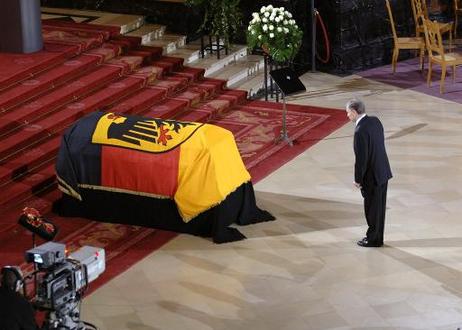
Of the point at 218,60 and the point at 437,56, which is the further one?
the point at 437,56

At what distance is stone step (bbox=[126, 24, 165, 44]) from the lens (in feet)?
46.9

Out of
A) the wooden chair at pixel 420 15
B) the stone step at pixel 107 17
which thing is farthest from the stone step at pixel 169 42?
the wooden chair at pixel 420 15

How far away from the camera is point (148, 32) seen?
47.3ft

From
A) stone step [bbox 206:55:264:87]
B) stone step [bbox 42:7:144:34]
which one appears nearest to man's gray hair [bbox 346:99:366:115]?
stone step [bbox 206:55:264:87]

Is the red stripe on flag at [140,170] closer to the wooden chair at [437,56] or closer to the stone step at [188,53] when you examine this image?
the stone step at [188,53]

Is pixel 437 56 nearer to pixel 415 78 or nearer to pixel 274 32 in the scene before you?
pixel 415 78

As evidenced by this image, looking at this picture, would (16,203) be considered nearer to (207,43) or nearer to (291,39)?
(291,39)

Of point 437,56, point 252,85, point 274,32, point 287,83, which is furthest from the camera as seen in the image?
point 437,56

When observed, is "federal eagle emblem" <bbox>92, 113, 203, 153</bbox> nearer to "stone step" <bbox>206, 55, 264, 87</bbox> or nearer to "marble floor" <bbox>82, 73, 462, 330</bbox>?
"marble floor" <bbox>82, 73, 462, 330</bbox>

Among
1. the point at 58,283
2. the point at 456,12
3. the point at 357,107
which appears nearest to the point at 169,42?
the point at 456,12

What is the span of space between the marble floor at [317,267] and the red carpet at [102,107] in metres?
0.40

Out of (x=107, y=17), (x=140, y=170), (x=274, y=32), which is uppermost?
(x=274, y=32)

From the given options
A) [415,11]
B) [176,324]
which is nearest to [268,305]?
[176,324]

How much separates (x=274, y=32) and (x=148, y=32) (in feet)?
8.05
